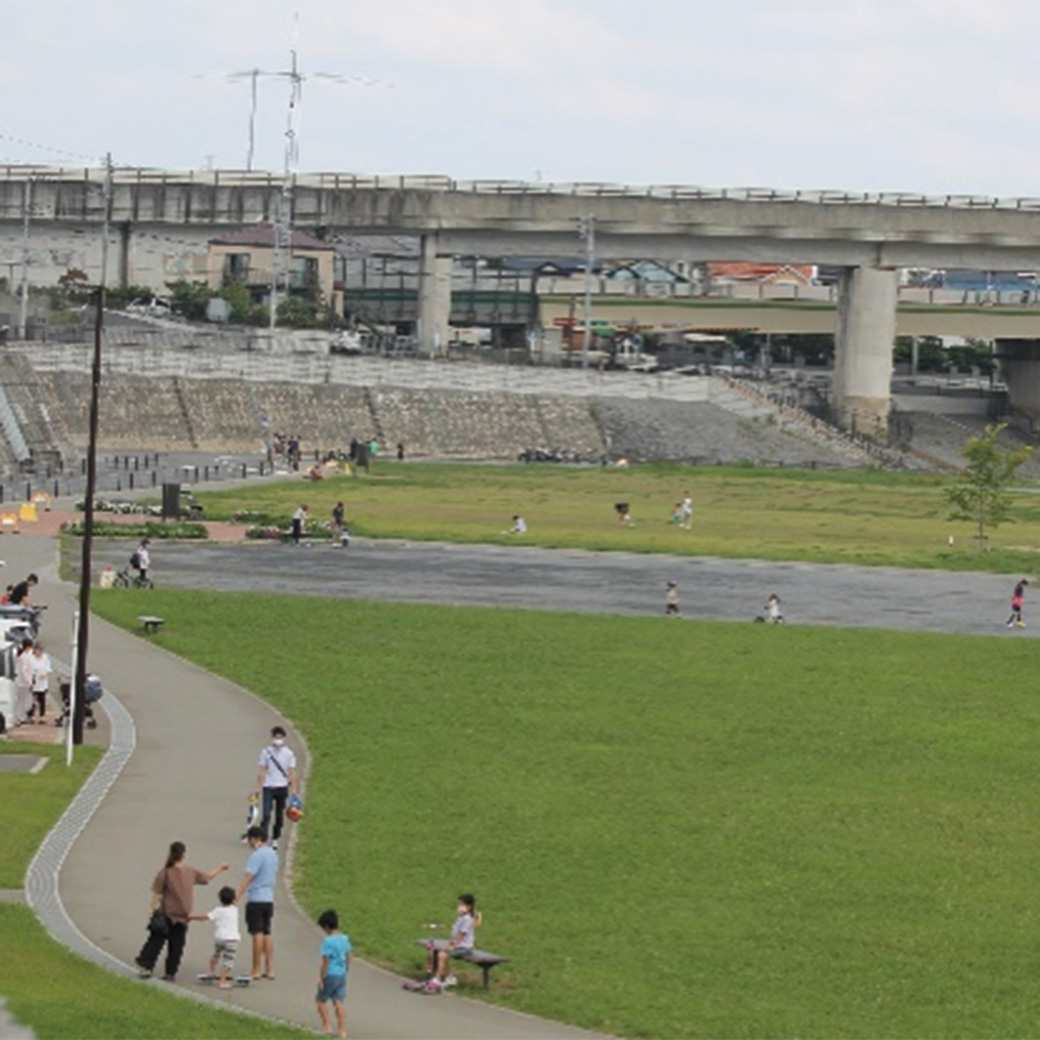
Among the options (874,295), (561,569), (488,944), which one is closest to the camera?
(488,944)

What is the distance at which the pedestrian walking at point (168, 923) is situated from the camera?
1147 inches

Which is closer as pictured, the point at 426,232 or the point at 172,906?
the point at 172,906

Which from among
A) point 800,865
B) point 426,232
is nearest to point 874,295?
point 426,232

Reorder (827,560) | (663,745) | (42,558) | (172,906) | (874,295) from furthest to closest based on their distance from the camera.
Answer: (874,295)
(827,560)
(42,558)
(663,745)
(172,906)

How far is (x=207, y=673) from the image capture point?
5291 cm

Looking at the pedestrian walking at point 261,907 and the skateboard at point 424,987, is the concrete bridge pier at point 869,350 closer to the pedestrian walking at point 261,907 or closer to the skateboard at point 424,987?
the pedestrian walking at point 261,907

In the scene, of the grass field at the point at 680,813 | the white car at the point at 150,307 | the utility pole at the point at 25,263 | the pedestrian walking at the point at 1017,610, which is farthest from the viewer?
the white car at the point at 150,307

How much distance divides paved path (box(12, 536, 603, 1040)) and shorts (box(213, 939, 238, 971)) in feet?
1.25

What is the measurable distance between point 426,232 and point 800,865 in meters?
126

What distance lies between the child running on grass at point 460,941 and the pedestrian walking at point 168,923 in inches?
105

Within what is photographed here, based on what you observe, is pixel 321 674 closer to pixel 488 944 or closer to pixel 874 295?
pixel 488 944

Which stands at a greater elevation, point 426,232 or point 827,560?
point 426,232

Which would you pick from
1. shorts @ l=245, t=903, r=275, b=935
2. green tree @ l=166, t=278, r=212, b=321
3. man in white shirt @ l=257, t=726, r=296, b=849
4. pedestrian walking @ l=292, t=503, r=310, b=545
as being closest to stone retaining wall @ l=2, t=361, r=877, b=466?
green tree @ l=166, t=278, r=212, b=321

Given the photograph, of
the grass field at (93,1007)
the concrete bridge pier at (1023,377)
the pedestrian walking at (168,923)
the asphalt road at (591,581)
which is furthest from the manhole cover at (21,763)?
the concrete bridge pier at (1023,377)
